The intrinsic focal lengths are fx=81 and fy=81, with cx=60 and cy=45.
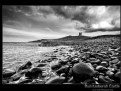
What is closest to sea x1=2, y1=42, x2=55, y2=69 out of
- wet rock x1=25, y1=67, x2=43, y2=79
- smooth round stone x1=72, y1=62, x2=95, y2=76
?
wet rock x1=25, y1=67, x2=43, y2=79

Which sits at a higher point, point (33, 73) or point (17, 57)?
point (17, 57)

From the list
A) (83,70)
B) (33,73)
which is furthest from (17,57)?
(83,70)

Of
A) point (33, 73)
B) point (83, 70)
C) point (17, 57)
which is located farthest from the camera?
point (17, 57)

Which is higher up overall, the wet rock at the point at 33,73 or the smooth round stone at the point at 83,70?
the smooth round stone at the point at 83,70

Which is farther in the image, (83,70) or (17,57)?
(17,57)

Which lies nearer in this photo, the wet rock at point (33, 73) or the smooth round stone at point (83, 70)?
the smooth round stone at point (83, 70)

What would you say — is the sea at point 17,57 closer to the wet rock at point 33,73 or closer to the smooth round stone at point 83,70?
the wet rock at point 33,73

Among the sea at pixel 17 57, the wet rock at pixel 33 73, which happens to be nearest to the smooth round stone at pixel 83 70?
the wet rock at pixel 33 73

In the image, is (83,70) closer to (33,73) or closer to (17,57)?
(33,73)

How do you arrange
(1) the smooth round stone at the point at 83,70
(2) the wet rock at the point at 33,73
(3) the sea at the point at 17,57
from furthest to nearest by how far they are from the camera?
1. (3) the sea at the point at 17,57
2. (2) the wet rock at the point at 33,73
3. (1) the smooth round stone at the point at 83,70

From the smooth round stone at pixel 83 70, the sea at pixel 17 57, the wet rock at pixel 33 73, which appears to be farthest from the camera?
the sea at pixel 17 57
